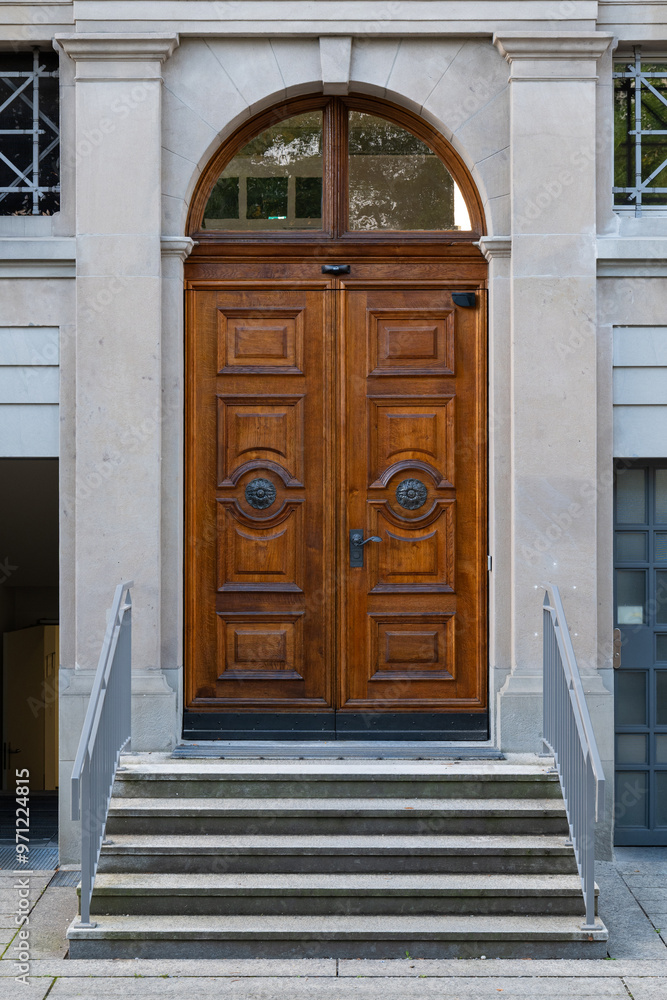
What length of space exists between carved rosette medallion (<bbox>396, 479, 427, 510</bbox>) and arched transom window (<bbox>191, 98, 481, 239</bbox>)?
1.73 meters

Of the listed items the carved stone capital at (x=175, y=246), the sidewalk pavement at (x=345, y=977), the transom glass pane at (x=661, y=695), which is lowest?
the sidewalk pavement at (x=345, y=977)

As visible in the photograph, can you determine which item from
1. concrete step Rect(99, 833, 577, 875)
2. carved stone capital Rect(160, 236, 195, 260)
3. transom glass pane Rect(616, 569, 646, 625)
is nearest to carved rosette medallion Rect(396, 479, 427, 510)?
transom glass pane Rect(616, 569, 646, 625)

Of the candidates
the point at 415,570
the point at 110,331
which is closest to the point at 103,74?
the point at 110,331

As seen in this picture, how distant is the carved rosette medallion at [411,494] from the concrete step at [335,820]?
2051mm

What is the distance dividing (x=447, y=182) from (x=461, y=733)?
374cm

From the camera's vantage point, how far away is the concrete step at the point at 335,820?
5551 millimetres

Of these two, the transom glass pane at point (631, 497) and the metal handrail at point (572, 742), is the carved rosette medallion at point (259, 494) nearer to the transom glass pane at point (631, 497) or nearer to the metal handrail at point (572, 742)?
the metal handrail at point (572, 742)

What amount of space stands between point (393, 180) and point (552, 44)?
131 cm

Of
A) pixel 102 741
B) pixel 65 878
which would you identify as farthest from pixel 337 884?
pixel 65 878

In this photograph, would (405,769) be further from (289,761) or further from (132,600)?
(132,600)

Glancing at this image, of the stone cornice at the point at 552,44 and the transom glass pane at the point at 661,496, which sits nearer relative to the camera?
the stone cornice at the point at 552,44

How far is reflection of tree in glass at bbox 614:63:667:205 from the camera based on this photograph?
6898mm

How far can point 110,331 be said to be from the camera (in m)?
6.49

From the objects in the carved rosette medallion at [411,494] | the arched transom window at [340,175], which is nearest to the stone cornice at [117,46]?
the arched transom window at [340,175]
